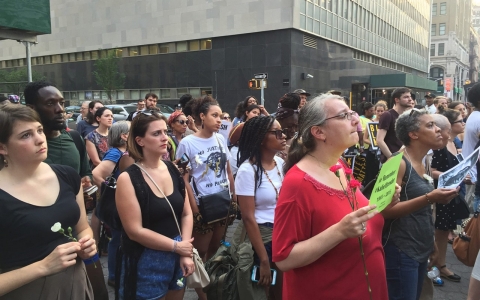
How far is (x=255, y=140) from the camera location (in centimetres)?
310

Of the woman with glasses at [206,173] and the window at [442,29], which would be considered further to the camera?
the window at [442,29]

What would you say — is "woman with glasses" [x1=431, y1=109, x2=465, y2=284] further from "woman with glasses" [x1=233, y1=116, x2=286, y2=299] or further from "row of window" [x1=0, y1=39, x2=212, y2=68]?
"row of window" [x1=0, y1=39, x2=212, y2=68]

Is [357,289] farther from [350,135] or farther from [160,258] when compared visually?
[160,258]

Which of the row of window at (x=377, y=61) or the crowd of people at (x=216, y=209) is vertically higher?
the row of window at (x=377, y=61)

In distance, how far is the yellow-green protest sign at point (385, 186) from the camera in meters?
1.71

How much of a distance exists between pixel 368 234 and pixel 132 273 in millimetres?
1621

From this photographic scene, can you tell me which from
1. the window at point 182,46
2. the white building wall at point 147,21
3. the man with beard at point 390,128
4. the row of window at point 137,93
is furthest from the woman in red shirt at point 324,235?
the window at point 182,46

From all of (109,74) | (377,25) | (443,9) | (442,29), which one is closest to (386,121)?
(109,74)

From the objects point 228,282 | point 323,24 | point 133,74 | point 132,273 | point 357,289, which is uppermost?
point 323,24

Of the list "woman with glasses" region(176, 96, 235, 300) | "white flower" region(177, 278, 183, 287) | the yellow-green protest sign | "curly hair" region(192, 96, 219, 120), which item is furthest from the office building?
the yellow-green protest sign

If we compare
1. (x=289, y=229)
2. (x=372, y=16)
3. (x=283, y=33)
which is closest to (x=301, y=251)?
(x=289, y=229)

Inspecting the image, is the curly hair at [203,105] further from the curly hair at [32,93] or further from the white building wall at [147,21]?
the white building wall at [147,21]

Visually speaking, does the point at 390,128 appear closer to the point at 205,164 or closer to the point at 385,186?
the point at 205,164

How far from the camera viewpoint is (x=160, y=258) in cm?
260
